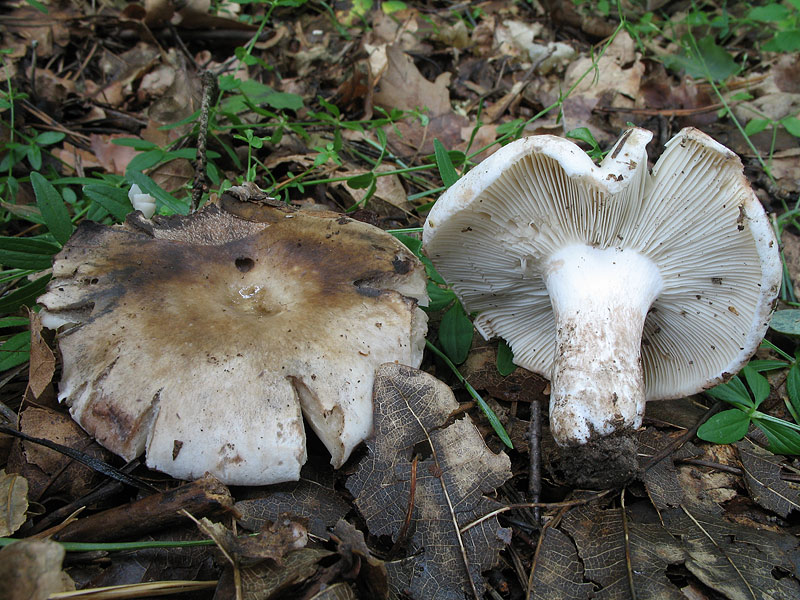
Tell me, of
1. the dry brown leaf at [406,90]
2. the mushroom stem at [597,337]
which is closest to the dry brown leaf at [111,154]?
the dry brown leaf at [406,90]

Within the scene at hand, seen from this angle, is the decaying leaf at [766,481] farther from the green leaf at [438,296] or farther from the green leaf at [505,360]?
the green leaf at [438,296]

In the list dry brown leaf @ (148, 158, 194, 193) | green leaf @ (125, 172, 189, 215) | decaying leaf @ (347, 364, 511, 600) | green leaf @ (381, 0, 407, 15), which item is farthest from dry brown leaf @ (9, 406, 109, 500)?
green leaf @ (381, 0, 407, 15)

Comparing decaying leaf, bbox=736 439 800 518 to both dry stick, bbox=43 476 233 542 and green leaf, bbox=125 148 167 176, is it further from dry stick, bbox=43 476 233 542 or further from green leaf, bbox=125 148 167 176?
green leaf, bbox=125 148 167 176

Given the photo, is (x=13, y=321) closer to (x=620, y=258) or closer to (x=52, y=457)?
(x=52, y=457)

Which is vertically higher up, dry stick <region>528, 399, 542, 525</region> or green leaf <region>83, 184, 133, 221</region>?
green leaf <region>83, 184, 133, 221</region>

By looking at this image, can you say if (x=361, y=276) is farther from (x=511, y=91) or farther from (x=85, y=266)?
(x=511, y=91)

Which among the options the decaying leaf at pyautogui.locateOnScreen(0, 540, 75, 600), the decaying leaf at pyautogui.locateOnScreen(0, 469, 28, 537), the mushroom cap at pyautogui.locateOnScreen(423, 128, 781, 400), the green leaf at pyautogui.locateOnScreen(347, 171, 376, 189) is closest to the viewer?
the decaying leaf at pyautogui.locateOnScreen(0, 540, 75, 600)
